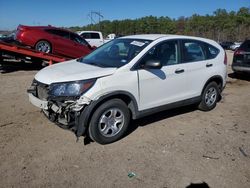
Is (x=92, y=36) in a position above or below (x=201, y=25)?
below

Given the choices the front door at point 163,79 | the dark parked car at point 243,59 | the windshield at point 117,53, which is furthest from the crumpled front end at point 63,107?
the dark parked car at point 243,59

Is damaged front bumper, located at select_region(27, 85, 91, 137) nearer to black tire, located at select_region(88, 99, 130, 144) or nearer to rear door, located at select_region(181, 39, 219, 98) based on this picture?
black tire, located at select_region(88, 99, 130, 144)

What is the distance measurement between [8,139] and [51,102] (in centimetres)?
105

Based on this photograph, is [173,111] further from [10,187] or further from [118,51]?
[10,187]

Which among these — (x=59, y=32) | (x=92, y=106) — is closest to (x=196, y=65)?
(x=92, y=106)

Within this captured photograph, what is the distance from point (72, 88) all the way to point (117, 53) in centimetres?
136

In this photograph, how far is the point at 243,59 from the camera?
10312 millimetres

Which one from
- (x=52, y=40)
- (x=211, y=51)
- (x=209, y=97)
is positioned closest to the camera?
(x=211, y=51)

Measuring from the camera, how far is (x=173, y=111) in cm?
629

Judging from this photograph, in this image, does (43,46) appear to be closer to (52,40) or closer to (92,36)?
(52,40)

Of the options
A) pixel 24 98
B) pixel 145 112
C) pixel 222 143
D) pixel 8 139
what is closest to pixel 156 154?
pixel 145 112

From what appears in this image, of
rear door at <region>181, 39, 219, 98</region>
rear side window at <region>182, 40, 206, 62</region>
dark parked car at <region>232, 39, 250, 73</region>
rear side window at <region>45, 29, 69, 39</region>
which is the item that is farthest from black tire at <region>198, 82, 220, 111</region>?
rear side window at <region>45, 29, 69, 39</region>

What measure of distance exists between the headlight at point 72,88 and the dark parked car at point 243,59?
7.75m

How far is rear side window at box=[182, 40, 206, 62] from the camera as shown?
552cm
